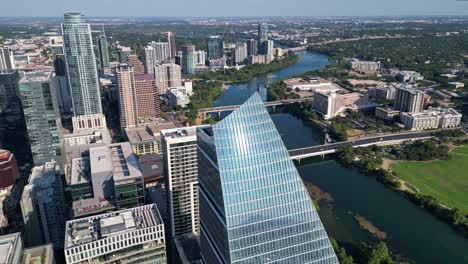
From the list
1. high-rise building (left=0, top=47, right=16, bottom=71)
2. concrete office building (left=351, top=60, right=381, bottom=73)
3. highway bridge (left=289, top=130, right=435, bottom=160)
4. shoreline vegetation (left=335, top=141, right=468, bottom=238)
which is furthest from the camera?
concrete office building (left=351, top=60, right=381, bottom=73)

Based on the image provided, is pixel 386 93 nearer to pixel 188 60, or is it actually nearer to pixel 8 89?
pixel 188 60

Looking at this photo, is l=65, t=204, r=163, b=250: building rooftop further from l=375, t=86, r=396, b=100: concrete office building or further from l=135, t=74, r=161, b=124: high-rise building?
l=375, t=86, r=396, b=100: concrete office building

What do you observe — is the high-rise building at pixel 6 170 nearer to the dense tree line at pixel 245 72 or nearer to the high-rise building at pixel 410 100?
the high-rise building at pixel 410 100

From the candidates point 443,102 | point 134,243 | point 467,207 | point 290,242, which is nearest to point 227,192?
point 290,242

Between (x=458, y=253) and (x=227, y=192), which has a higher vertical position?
(x=227, y=192)

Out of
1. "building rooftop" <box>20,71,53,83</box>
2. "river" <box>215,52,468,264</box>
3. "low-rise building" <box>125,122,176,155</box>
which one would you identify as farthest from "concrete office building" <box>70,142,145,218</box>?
"river" <box>215,52,468,264</box>

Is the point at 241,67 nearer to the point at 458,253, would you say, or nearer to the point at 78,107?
the point at 78,107

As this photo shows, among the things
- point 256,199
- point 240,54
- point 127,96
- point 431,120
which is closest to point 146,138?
point 127,96
